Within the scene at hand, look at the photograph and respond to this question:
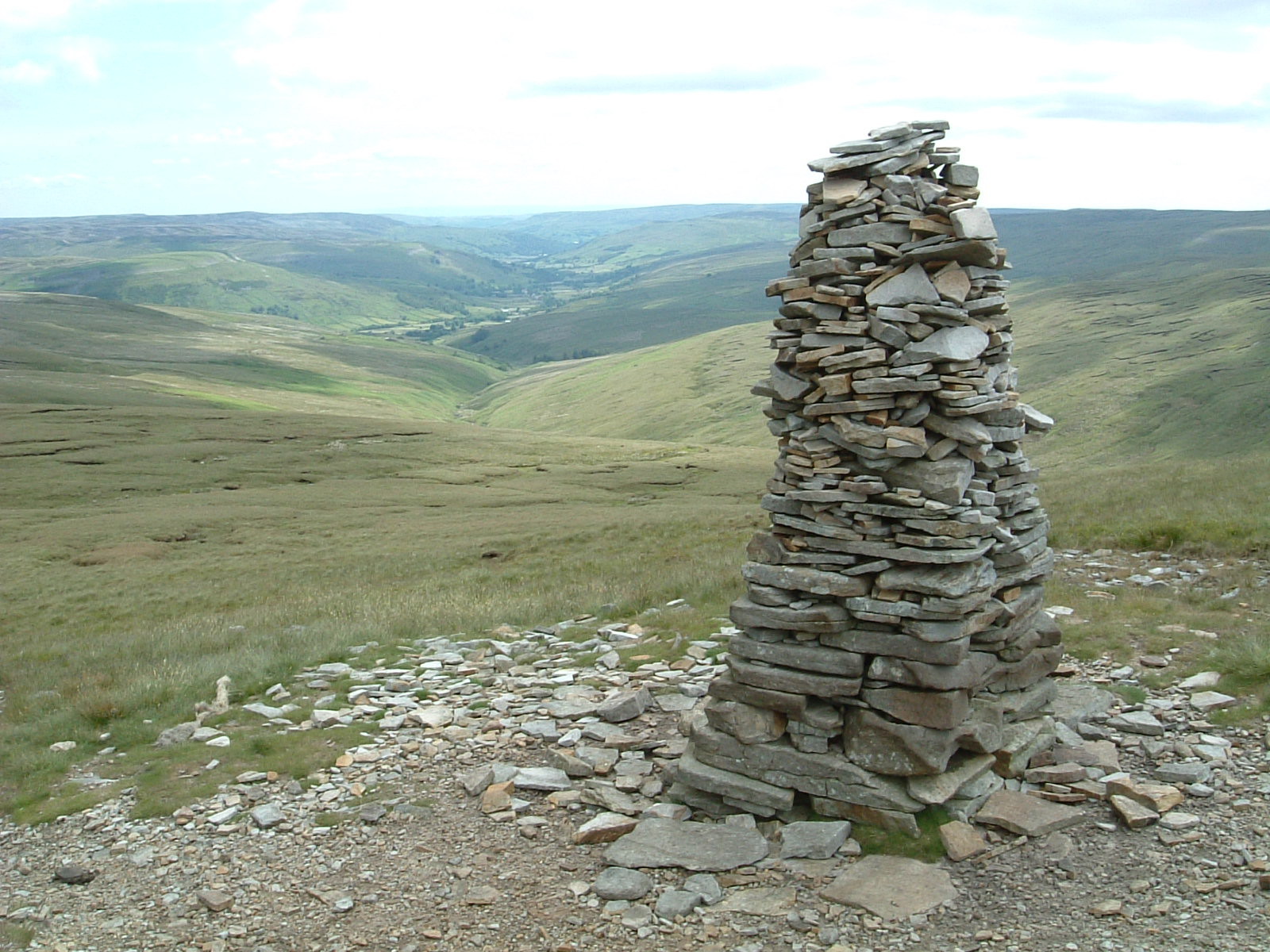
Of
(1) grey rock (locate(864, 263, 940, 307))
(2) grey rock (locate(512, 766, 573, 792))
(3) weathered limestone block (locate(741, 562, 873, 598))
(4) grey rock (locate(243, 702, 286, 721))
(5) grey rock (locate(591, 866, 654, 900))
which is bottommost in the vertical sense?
(4) grey rock (locate(243, 702, 286, 721))

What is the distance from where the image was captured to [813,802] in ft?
35.3

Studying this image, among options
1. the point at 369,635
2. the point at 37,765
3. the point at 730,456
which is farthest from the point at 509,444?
the point at 37,765

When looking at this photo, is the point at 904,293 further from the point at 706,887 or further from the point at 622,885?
the point at 622,885

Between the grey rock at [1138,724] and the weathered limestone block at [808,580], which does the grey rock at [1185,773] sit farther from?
the weathered limestone block at [808,580]

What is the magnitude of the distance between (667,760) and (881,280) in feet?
20.8

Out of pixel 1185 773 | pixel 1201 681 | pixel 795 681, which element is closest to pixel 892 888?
pixel 795 681

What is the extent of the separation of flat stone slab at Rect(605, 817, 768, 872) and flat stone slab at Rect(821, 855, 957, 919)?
1.01m

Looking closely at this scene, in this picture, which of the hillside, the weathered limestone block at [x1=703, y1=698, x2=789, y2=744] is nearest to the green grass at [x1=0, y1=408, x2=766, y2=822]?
the weathered limestone block at [x1=703, y1=698, x2=789, y2=744]

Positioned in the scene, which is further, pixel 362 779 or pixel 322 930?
pixel 362 779

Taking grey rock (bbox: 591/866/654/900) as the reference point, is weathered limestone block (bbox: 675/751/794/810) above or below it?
above

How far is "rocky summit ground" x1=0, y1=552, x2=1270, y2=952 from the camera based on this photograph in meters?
8.94

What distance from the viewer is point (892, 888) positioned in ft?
30.8

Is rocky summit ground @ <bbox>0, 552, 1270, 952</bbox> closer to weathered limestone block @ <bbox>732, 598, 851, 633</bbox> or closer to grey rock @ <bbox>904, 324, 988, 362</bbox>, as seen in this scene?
weathered limestone block @ <bbox>732, 598, 851, 633</bbox>

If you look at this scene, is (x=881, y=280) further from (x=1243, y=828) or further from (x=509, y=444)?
(x=509, y=444)
